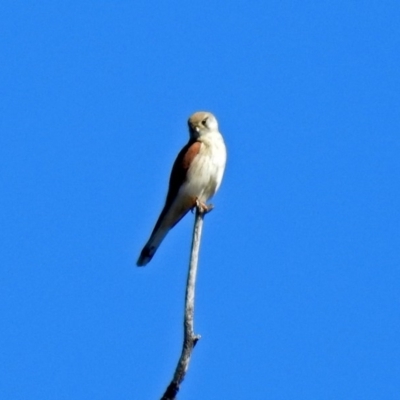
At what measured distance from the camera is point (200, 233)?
26.7 ft

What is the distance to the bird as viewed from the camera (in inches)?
444

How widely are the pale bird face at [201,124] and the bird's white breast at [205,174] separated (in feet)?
1.05

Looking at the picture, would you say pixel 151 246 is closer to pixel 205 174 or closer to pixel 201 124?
pixel 205 174

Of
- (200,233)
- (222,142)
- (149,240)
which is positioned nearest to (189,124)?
(222,142)

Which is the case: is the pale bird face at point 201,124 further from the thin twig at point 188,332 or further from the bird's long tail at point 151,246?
the thin twig at point 188,332

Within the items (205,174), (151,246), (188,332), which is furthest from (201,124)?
(188,332)

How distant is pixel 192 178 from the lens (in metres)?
11.3

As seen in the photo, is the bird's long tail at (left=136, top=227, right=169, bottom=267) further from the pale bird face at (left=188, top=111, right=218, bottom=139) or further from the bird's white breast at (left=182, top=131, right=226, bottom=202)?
the pale bird face at (left=188, top=111, right=218, bottom=139)

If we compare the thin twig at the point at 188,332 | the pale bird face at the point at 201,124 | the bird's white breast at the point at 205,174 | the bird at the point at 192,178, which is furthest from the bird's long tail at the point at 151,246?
the thin twig at the point at 188,332

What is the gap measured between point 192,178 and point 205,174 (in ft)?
0.44

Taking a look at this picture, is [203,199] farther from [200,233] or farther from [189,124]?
[200,233]

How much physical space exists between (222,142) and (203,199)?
0.69m

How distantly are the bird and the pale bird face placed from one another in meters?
0.02

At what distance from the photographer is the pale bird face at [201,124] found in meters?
11.7
